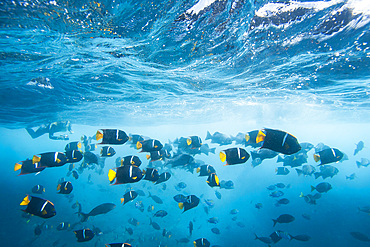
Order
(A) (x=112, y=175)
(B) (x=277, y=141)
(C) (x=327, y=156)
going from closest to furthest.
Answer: (B) (x=277, y=141) → (A) (x=112, y=175) → (C) (x=327, y=156)

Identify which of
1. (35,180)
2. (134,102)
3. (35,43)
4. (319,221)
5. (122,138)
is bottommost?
(319,221)

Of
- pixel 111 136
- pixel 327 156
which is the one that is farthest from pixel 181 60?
pixel 327 156

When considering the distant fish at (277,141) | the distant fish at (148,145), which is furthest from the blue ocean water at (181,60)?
the distant fish at (277,141)

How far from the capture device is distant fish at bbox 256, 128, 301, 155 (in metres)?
3.17

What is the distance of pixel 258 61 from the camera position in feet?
35.3

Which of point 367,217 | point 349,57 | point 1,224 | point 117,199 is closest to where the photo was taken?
point 349,57

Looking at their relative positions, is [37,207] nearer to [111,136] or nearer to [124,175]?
[124,175]

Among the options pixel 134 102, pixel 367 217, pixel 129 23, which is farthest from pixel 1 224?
pixel 367 217

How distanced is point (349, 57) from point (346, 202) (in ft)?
78.5

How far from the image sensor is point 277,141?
3166 mm

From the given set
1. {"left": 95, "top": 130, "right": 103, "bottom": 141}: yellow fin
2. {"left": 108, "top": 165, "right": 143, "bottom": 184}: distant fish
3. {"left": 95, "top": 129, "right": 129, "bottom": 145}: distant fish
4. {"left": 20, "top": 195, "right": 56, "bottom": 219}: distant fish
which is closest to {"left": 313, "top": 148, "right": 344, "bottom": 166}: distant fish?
{"left": 108, "top": 165, "right": 143, "bottom": 184}: distant fish

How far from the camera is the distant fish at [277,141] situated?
317cm

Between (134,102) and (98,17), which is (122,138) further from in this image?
(134,102)

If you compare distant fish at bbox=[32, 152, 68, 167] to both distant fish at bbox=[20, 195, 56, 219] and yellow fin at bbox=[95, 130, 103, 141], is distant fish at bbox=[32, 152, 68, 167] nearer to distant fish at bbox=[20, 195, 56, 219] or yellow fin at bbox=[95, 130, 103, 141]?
distant fish at bbox=[20, 195, 56, 219]
